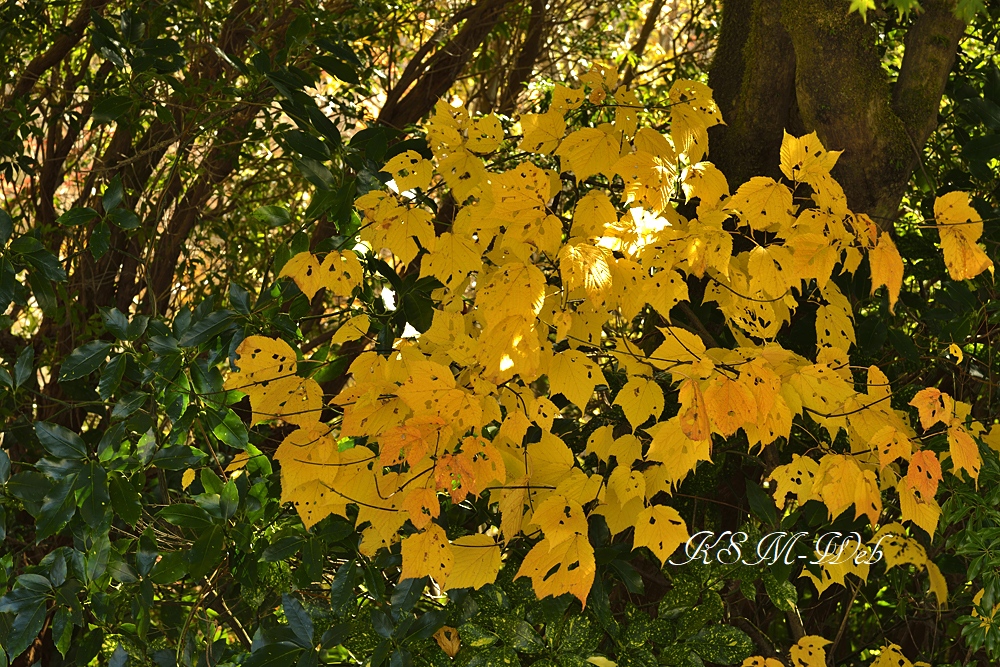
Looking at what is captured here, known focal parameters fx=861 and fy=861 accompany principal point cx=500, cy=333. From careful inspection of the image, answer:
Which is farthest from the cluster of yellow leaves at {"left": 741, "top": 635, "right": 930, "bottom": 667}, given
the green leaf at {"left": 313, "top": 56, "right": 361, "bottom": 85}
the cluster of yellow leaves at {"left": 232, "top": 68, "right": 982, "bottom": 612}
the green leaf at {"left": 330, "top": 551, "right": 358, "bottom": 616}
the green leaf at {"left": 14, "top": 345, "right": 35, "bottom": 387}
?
the green leaf at {"left": 14, "top": 345, "right": 35, "bottom": 387}

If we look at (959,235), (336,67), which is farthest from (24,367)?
(959,235)

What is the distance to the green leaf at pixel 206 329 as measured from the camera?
1.43 m

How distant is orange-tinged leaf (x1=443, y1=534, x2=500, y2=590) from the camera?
1.32m

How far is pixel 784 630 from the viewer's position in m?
2.05

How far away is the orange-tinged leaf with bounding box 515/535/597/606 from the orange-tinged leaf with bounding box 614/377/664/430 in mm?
208

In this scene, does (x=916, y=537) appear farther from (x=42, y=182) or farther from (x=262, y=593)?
(x=42, y=182)

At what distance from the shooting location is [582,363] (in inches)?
50.9

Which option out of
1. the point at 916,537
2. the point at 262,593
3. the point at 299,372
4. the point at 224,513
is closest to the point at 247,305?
the point at 299,372

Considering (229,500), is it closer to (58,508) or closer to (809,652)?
(58,508)

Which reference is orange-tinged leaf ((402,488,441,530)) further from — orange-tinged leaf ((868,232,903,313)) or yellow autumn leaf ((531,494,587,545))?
orange-tinged leaf ((868,232,903,313))

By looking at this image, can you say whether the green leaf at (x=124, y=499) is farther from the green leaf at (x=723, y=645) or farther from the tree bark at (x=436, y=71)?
the tree bark at (x=436, y=71)

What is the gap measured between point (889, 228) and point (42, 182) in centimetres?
225

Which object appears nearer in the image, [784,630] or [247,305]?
[247,305]

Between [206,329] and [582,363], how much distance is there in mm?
633
